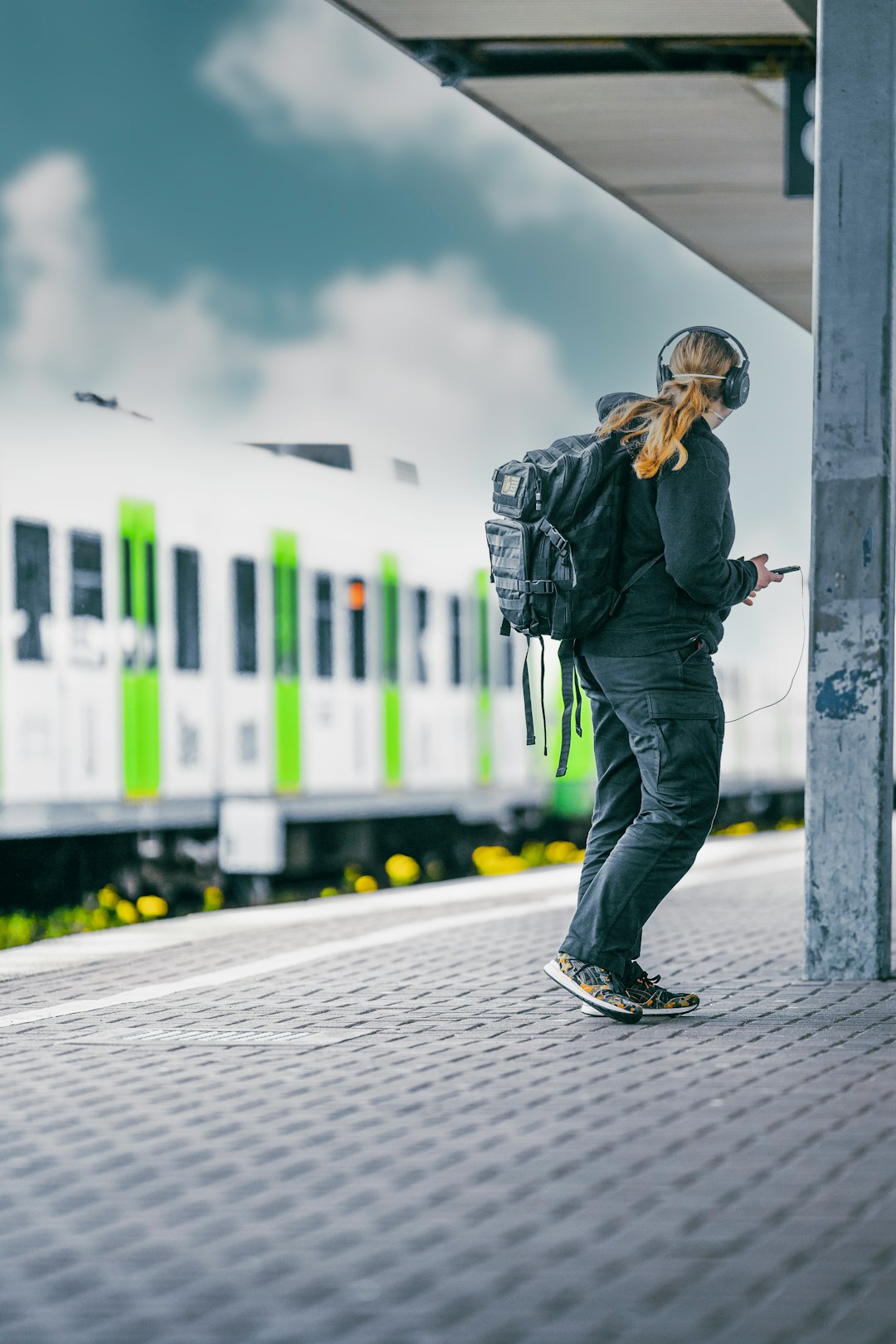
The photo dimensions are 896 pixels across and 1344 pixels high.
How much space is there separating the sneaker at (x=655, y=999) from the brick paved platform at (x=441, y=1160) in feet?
0.20

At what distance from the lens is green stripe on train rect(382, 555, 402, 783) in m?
18.9

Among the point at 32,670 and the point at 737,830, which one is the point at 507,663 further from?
the point at 32,670

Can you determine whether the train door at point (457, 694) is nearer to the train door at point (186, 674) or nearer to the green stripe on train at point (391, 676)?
the green stripe on train at point (391, 676)

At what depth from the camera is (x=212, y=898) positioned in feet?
55.6

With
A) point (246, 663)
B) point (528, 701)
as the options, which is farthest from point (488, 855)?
point (528, 701)

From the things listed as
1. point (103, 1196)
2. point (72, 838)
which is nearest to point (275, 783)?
point (72, 838)

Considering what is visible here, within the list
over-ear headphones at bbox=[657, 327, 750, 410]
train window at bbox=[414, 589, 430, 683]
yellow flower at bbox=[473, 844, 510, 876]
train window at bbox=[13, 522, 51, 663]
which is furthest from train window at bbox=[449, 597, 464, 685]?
over-ear headphones at bbox=[657, 327, 750, 410]

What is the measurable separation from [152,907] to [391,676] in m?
3.99

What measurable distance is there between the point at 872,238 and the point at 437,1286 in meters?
4.86

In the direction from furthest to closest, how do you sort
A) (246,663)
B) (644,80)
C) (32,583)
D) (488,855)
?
(488,855) < (246,663) < (32,583) < (644,80)

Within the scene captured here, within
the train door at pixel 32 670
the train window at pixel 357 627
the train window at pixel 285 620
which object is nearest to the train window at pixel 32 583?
the train door at pixel 32 670

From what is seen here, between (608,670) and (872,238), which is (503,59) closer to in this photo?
(872,238)

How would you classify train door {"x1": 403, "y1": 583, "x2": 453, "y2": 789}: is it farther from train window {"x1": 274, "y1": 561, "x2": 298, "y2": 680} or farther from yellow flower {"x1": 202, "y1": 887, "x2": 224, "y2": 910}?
yellow flower {"x1": 202, "y1": 887, "x2": 224, "y2": 910}

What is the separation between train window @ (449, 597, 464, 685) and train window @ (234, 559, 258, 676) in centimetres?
359
